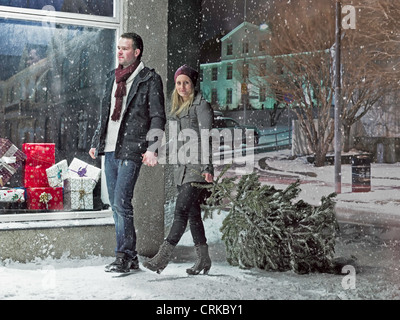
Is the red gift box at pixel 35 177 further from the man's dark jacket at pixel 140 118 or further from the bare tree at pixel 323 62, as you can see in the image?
the bare tree at pixel 323 62

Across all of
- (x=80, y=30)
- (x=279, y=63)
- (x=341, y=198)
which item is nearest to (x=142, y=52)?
(x=80, y=30)

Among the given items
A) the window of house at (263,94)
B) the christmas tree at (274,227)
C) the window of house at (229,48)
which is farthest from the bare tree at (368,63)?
the christmas tree at (274,227)

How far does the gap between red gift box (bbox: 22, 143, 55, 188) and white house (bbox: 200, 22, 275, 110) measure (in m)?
1.90

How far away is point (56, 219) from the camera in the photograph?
18.6ft

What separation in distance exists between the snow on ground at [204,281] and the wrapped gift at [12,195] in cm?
76

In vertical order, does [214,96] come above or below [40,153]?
above

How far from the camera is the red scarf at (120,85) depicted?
4.96 metres

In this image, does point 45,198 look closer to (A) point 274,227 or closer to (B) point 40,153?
(B) point 40,153

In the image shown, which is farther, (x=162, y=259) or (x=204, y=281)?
(x=162, y=259)

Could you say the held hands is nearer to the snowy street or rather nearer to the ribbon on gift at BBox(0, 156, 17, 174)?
the snowy street

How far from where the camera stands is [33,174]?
5.77 meters

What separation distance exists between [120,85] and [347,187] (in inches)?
251

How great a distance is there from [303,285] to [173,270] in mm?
1307

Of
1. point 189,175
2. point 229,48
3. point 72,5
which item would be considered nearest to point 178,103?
point 189,175
